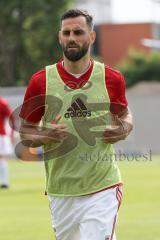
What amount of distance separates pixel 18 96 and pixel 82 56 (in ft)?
109

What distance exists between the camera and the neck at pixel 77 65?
844 cm

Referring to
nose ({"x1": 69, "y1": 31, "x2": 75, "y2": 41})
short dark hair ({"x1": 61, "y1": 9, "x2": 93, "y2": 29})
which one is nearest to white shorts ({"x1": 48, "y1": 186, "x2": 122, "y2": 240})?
nose ({"x1": 69, "y1": 31, "x2": 75, "y2": 41})

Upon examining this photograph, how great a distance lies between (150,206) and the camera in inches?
685

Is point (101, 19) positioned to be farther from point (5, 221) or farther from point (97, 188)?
point (97, 188)

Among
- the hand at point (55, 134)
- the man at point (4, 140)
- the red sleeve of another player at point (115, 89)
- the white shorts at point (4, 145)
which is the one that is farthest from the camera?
the white shorts at point (4, 145)

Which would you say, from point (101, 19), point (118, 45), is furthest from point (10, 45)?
point (101, 19)

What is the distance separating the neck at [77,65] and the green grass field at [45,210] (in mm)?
4780

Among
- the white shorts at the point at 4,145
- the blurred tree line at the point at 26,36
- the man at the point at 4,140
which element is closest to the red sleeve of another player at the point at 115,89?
the man at the point at 4,140

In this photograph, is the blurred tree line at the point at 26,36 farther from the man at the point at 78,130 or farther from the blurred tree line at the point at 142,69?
the man at the point at 78,130

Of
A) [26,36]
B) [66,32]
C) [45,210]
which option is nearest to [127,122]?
[66,32]

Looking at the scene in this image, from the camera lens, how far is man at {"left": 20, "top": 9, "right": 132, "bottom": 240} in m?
8.31

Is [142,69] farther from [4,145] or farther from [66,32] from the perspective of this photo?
[66,32]

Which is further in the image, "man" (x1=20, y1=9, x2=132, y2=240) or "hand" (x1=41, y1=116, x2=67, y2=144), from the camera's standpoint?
"man" (x1=20, y1=9, x2=132, y2=240)

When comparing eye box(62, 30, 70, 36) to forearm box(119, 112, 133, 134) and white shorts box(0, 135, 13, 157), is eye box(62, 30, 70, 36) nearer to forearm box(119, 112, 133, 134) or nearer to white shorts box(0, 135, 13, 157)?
forearm box(119, 112, 133, 134)
